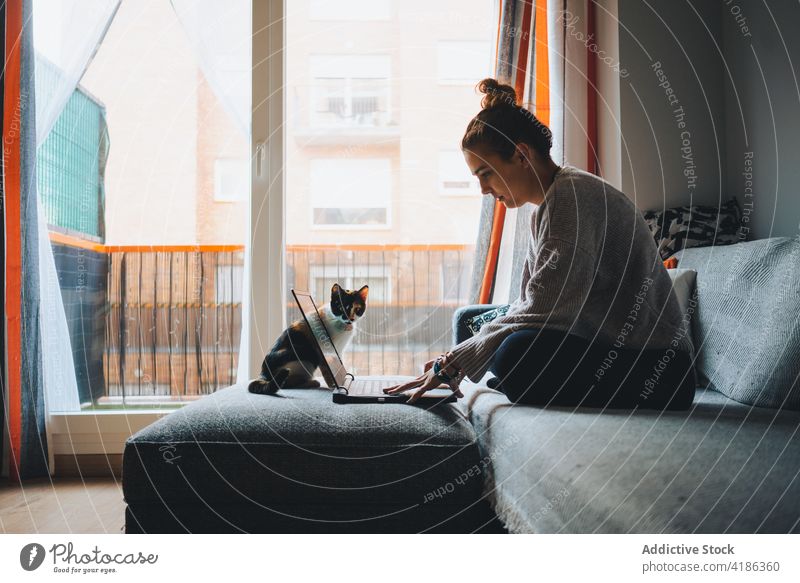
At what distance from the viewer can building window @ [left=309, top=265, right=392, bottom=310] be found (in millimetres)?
2396

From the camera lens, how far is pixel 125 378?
2307 millimetres

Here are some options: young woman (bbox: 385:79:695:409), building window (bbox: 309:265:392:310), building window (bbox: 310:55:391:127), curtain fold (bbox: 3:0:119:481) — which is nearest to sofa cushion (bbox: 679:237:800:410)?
young woman (bbox: 385:79:695:409)

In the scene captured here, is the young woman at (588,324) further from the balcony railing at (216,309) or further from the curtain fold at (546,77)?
the balcony railing at (216,309)

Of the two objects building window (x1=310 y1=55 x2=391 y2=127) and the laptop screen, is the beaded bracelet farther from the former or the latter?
building window (x1=310 y1=55 x2=391 y2=127)

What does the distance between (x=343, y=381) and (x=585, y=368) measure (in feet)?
2.45

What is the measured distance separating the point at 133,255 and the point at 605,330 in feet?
6.65

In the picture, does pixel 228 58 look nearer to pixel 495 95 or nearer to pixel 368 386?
pixel 495 95

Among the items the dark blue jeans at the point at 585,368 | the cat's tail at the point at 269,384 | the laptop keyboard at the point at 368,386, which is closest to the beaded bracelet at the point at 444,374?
the dark blue jeans at the point at 585,368

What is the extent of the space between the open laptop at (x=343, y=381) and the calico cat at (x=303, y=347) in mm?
25

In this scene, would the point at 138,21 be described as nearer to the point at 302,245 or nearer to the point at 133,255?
the point at 133,255

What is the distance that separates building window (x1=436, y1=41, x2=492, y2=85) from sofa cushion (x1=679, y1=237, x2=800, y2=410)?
4.55ft

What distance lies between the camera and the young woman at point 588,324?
1.04 meters
